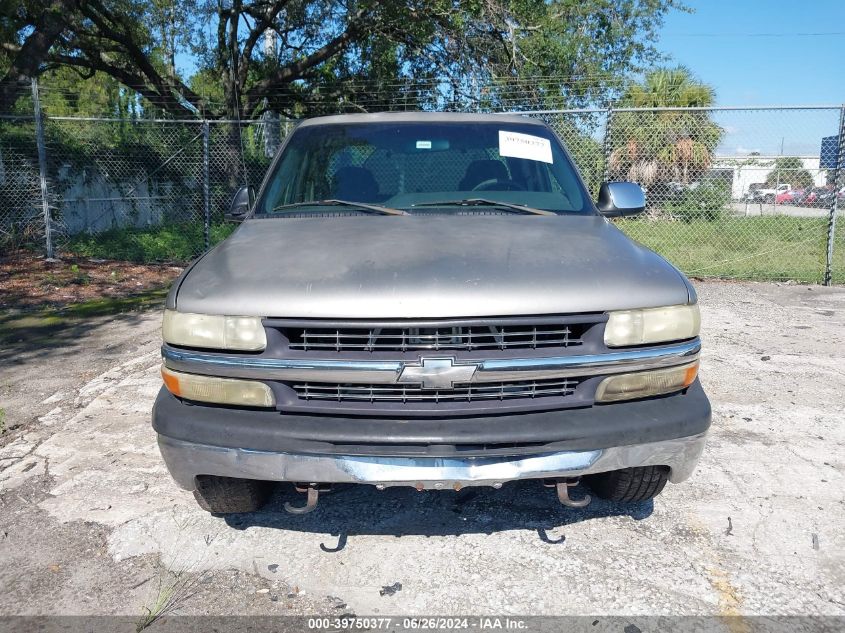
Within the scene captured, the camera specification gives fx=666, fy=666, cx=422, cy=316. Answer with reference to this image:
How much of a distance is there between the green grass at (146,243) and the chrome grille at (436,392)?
9.20 meters

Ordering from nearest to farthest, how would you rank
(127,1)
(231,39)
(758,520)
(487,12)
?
(758,520), (487,12), (127,1), (231,39)

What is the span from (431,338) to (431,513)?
1.10m

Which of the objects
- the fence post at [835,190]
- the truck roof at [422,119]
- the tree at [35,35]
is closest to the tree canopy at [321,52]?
the tree at [35,35]

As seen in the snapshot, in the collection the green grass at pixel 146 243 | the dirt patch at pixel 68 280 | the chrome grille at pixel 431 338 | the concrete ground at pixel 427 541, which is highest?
the chrome grille at pixel 431 338

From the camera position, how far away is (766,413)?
4348 mm

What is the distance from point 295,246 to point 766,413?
3.30m

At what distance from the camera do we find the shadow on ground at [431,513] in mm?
2957

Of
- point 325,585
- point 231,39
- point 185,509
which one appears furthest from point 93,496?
point 231,39

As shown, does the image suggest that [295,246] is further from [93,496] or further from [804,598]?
[804,598]

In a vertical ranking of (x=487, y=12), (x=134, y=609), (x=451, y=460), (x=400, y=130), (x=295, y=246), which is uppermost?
(x=487, y=12)

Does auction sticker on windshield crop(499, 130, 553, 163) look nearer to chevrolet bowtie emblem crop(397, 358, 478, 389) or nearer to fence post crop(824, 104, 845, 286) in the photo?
chevrolet bowtie emblem crop(397, 358, 478, 389)

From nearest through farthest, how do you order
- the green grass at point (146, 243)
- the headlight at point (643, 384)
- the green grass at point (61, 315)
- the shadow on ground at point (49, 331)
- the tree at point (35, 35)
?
the headlight at point (643, 384) → the shadow on ground at point (49, 331) → the green grass at point (61, 315) → the green grass at point (146, 243) → the tree at point (35, 35)

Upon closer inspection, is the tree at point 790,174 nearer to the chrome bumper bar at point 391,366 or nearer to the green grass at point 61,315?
the chrome bumper bar at point 391,366

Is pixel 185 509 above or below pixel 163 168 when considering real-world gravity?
below
